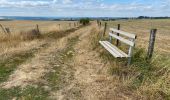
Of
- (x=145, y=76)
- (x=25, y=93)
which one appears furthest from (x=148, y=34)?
(x=25, y=93)

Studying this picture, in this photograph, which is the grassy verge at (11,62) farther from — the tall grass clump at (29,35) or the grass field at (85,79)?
the tall grass clump at (29,35)

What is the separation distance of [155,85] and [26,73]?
11.6 ft

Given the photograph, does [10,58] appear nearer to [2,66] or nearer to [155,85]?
[2,66]

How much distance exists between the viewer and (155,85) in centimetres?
548

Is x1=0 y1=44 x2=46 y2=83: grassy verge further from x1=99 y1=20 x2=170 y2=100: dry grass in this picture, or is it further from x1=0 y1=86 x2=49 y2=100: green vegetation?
x1=99 y1=20 x2=170 y2=100: dry grass

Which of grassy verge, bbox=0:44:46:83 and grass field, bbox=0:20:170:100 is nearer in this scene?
grass field, bbox=0:20:170:100

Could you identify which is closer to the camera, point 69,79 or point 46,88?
point 46,88

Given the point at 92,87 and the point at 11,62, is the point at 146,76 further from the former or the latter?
the point at 11,62

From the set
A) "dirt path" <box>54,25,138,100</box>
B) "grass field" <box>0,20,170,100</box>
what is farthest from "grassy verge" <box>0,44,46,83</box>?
"dirt path" <box>54,25,138,100</box>

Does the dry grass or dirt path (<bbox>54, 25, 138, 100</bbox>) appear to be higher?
the dry grass

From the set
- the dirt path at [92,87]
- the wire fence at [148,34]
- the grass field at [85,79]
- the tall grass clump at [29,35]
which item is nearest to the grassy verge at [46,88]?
the grass field at [85,79]

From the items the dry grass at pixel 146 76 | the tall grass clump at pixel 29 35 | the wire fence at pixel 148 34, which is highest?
the dry grass at pixel 146 76

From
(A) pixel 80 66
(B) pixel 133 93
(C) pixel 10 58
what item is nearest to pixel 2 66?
(C) pixel 10 58

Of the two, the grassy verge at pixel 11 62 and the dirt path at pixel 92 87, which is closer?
the dirt path at pixel 92 87
